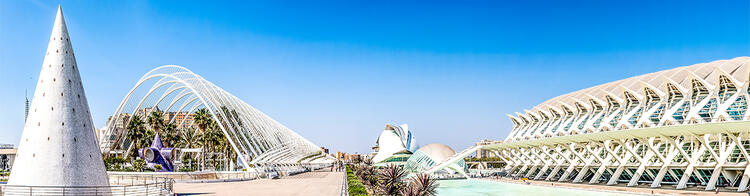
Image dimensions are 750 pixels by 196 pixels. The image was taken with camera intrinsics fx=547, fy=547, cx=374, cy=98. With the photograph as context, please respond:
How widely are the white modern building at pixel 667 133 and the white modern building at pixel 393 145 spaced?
24348 mm

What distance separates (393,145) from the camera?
93.3 m

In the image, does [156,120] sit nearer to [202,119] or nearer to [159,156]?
[202,119]

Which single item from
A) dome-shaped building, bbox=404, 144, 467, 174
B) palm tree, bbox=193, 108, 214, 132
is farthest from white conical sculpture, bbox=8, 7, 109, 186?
dome-shaped building, bbox=404, 144, 467, 174

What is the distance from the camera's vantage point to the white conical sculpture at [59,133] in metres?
17.8

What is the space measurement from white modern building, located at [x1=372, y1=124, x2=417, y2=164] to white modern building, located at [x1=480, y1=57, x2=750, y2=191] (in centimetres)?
2435

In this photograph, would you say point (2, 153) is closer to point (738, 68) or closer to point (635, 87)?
point (635, 87)

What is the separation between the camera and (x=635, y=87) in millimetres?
64000

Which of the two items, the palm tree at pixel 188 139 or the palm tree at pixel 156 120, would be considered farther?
the palm tree at pixel 188 139

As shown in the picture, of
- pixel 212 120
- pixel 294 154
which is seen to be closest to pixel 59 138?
pixel 212 120

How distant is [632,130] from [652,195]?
788cm

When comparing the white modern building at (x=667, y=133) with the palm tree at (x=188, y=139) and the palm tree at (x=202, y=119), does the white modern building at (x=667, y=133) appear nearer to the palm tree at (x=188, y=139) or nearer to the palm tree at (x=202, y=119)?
the palm tree at (x=202, y=119)

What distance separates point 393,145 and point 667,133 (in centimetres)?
5584

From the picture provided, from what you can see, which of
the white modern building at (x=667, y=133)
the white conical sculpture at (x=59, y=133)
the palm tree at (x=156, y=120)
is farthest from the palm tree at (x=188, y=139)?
the white conical sculpture at (x=59, y=133)

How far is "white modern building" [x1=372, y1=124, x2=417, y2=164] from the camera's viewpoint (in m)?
89.1
